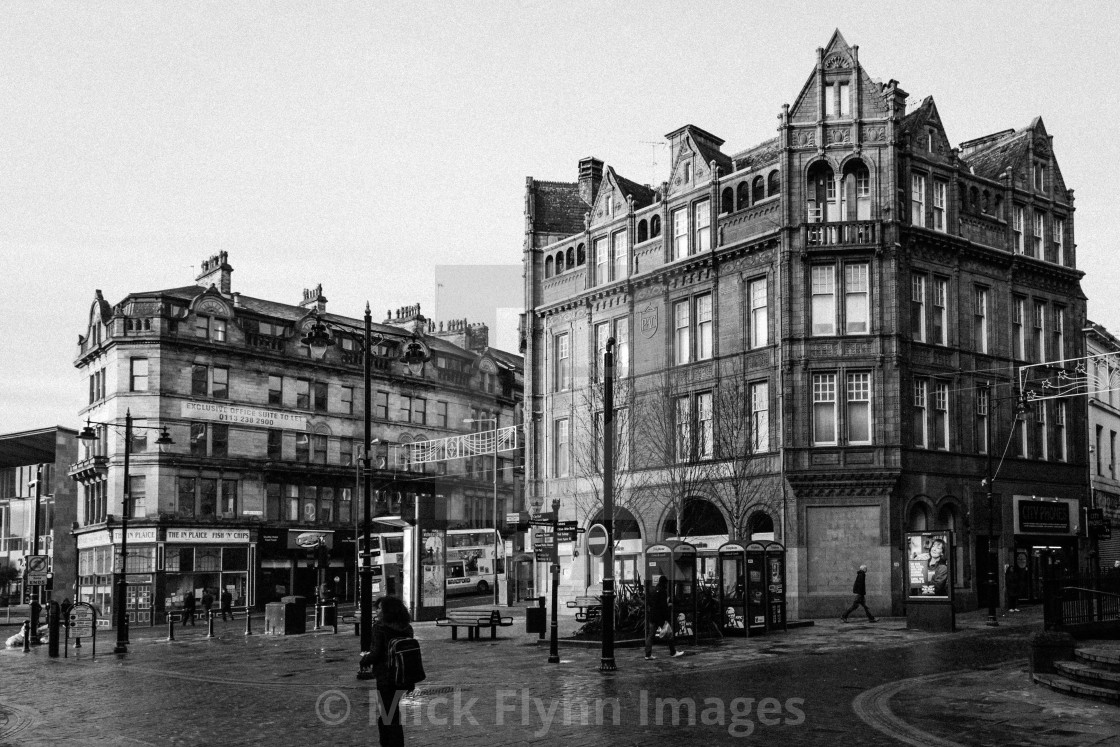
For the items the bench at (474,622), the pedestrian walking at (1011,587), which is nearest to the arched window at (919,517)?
the pedestrian walking at (1011,587)

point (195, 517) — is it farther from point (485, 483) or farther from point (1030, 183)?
point (1030, 183)

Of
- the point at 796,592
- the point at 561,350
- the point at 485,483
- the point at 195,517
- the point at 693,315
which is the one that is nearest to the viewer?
the point at 796,592

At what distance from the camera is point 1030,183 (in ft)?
141

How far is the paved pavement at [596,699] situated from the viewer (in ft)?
45.9

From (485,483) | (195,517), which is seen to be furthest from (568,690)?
(485,483)

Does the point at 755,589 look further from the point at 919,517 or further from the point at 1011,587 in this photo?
the point at 1011,587

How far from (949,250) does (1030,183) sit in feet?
21.3

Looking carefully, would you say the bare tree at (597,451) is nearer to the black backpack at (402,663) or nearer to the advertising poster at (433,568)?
the advertising poster at (433,568)

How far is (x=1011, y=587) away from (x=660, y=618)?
19.7 meters

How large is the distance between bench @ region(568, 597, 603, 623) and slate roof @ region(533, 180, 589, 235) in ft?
71.4

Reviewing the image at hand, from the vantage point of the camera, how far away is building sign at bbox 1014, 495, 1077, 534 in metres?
40.3

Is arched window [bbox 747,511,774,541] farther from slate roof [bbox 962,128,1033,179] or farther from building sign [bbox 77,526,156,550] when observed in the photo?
building sign [bbox 77,526,156,550]

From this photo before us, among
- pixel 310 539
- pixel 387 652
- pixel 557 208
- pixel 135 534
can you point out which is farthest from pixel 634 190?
pixel 387 652
